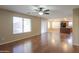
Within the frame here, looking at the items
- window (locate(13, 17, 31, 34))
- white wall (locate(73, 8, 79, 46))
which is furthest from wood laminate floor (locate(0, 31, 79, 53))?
window (locate(13, 17, 31, 34))

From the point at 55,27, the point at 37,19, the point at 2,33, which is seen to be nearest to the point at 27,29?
the point at 37,19

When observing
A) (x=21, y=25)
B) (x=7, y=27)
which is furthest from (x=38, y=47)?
(x=21, y=25)

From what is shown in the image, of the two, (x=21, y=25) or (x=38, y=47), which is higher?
(x=21, y=25)

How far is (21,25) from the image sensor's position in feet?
24.8

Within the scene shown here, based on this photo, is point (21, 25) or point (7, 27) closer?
point (7, 27)

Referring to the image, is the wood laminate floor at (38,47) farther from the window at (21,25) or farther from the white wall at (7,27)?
the window at (21,25)

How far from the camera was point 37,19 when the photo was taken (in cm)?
991

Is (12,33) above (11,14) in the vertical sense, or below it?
below

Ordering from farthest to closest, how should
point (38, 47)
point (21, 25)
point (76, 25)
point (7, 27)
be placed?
point (21, 25)
point (7, 27)
point (76, 25)
point (38, 47)

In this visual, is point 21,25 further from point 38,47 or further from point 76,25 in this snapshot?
point 76,25

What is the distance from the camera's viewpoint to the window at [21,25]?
263 inches

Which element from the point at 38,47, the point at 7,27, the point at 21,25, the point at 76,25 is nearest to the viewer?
the point at 38,47
